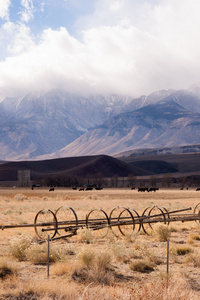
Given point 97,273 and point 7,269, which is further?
point 7,269

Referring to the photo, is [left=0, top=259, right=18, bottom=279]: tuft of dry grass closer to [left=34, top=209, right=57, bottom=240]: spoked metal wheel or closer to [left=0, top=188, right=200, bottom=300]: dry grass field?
[left=0, top=188, right=200, bottom=300]: dry grass field

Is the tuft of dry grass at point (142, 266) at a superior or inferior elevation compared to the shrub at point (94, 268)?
inferior

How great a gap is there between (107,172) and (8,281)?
186423 mm

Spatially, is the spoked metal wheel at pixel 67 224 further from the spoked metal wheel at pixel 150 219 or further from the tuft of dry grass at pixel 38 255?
the spoked metal wheel at pixel 150 219

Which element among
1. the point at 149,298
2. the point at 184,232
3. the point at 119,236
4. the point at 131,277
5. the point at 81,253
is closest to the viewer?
the point at 149,298

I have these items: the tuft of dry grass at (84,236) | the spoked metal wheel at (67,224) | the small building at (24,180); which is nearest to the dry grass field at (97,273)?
the tuft of dry grass at (84,236)

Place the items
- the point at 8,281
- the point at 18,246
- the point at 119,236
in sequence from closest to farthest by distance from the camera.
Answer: the point at 8,281 < the point at 18,246 < the point at 119,236

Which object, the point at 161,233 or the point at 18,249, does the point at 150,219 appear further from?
the point at 18,249

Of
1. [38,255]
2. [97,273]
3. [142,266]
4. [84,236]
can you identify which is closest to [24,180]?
[84,236]

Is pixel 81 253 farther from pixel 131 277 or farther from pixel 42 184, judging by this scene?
pixel 42 184

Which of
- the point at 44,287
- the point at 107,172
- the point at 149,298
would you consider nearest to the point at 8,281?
the point at 44,287

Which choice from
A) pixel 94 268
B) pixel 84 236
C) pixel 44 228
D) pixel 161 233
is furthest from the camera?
pixel 44 228

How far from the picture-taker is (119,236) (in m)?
21.2

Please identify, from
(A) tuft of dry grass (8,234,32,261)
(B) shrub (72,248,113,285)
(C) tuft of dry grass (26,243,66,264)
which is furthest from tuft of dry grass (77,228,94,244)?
(B) shrub (72,248,113,285)
